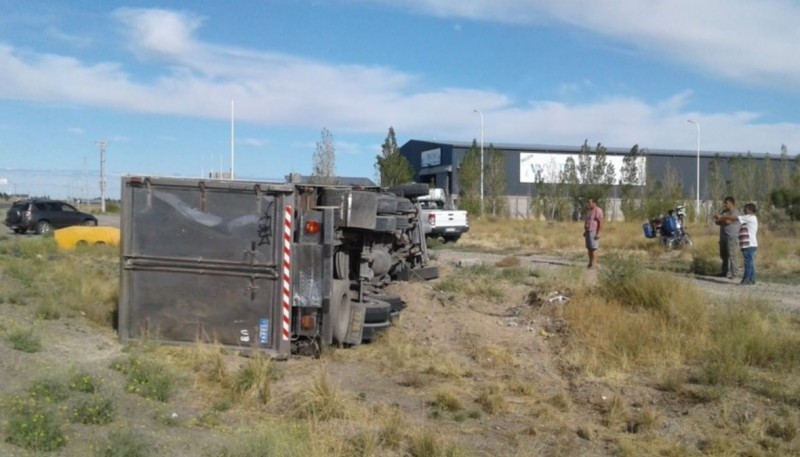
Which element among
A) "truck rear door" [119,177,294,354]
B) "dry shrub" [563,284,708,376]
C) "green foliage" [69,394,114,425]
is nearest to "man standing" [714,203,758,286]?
"dry shrub" [563,284,708,376]

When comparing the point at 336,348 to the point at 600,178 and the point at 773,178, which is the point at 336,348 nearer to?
the point at 773,178

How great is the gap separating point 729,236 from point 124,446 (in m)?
16.0

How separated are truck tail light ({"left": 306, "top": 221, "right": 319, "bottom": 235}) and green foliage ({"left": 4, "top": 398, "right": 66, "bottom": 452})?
14.4 feet

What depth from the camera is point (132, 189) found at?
1096 cm

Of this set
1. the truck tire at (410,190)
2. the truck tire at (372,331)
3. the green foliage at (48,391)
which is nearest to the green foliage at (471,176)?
the truck tire at (410,190)

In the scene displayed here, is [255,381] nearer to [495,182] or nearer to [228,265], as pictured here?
[228,265]

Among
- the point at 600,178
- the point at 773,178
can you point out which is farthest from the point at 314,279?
the point at 600,178

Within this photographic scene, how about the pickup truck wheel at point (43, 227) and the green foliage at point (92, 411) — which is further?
the pickup truck wheel at point (43, 227)

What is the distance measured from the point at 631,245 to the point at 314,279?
75.2 feet

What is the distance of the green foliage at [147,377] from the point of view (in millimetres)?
8492

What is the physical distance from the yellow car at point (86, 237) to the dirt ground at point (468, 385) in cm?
1450

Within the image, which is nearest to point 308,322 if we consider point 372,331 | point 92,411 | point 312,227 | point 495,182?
point 312,227

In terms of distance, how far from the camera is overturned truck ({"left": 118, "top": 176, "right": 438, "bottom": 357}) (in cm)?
1070

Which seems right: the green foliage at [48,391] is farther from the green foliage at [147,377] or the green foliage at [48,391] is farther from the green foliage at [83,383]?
the green foliage at [147,377]
